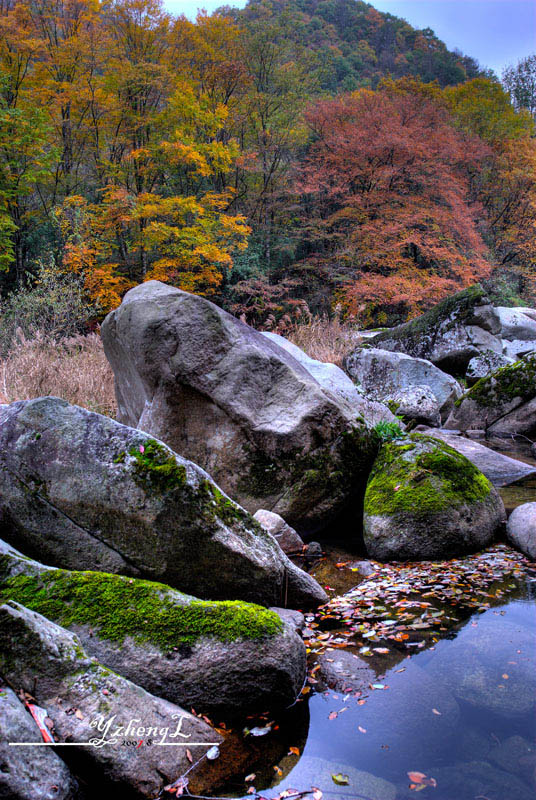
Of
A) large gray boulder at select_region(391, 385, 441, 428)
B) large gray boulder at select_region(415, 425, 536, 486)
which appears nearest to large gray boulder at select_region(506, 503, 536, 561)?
large gray boulder at select_region(415, 425, 536, 486)

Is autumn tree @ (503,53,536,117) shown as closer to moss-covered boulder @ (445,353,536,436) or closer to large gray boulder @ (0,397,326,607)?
moss-covered boulder @ (445,353,536,436)

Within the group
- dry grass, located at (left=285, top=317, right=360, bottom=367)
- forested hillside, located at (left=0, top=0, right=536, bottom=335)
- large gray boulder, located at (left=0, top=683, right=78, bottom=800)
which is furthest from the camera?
forested hillside, located at (left=0, top=0, right=536, bottom=335)

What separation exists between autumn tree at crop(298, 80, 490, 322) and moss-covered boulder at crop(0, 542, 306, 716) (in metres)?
14.3

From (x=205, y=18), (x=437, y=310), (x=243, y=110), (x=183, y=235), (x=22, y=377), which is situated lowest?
(x=22, y=377)

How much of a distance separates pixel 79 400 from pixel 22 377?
81cm

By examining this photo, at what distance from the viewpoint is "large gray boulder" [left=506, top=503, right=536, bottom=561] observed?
168 inches

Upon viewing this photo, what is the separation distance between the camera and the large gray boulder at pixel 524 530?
14.0 feet

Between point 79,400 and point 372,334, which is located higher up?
point 372,334

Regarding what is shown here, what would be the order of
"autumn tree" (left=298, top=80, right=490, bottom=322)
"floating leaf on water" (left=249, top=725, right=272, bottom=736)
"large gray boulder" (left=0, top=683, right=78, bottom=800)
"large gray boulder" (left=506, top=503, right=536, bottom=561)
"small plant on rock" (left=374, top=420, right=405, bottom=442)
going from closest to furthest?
"large gray boulder" (left=0, top=683, right=78, bottom=800), "floating leaf on water" (left=249, top=725, right=272, bottom=736), "large gray boulder" (left=506, top=503, right=536, bottom=561), "small plant on rock" (left=374, top=420, right=405, bottom=442), "autumn tree" (left=298, top=80, right=490, bottom=322)

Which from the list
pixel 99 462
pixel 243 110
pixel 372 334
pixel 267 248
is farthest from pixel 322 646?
pixel 243 110

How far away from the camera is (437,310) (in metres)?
12.1

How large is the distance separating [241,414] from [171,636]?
8.25 ft

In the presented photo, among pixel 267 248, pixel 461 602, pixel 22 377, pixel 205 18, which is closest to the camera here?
pixel 461 602

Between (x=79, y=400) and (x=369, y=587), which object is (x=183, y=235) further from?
(x=369, y=587)
